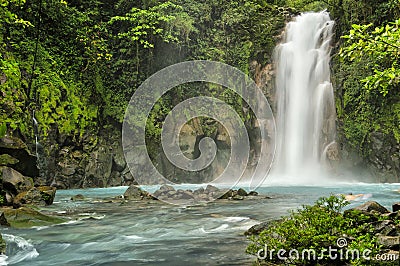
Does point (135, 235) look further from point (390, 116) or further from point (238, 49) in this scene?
point (238, 49)

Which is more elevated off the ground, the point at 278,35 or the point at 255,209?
the point at 278,35

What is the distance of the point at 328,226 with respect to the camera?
4285mm

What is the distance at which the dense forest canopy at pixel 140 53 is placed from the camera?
16.4 metres

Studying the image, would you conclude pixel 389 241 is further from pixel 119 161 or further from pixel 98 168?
pixel 119 161

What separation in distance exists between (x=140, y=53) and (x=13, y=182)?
1236 cm

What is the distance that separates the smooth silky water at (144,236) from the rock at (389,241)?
161cm

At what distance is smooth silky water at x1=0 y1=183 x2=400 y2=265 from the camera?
5449mm

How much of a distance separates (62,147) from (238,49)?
481 inches

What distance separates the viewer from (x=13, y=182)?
10656 millimetres

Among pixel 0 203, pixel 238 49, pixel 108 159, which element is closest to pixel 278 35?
pixel 238 49

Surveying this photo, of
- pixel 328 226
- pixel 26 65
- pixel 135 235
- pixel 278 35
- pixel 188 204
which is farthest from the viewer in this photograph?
pixel 278 35

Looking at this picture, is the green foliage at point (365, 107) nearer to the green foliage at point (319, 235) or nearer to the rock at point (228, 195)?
the rock at point (228, 195)

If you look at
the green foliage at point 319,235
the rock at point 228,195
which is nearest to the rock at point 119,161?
the rock at point 228,195

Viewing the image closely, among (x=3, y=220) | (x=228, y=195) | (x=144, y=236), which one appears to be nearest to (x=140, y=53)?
(x=228, y=195)
